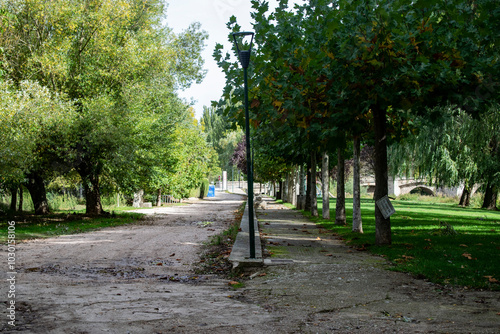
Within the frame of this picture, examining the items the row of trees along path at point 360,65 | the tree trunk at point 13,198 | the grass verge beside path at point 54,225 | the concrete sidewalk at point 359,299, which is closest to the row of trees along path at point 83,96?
the grass verge beside path at point 54,225

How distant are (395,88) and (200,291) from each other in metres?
6.24

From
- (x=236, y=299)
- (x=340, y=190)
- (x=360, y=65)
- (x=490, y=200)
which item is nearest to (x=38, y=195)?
(x=340, y=190)

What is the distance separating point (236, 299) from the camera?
7496 millimetres

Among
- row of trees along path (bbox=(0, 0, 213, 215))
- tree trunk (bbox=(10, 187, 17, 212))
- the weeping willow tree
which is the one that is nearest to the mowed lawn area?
row of trees along path (bbox=(0, 0, 213, 215))

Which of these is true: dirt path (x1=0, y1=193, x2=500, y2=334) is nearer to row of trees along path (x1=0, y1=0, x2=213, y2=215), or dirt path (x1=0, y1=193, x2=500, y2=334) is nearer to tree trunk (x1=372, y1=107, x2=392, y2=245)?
tree trunk (x1=372, y1=107, x2=392, y2=245)

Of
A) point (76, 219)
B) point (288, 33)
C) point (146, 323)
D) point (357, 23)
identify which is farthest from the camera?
point (76, 219)

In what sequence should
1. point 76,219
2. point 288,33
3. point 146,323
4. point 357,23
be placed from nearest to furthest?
point 146,323 < point 357,23 < point 288,33 < point 76,219

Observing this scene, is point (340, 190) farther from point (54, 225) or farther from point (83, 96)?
point (83, 96)

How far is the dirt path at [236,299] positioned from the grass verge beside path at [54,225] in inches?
220

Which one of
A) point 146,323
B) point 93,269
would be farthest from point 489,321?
point 93,269

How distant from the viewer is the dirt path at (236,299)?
578cm

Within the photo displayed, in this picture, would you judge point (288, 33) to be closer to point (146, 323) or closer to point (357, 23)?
point (357, 23)

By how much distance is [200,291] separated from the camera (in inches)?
318

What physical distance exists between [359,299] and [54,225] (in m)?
16.8
